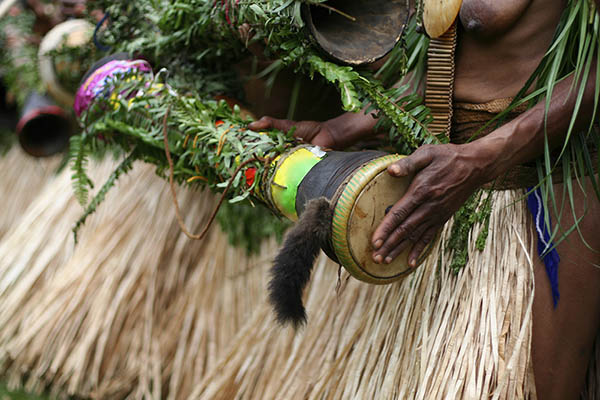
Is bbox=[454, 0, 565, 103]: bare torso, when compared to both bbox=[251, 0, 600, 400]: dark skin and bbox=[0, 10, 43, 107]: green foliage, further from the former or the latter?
bbox=[0, 10, 43, 107]: green foliage

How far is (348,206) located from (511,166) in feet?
1.11

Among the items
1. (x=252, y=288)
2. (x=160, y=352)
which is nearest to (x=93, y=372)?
(x=160, y=352)

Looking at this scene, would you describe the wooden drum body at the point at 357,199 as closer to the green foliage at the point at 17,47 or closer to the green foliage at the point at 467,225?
the green foliage at the point at 467,225

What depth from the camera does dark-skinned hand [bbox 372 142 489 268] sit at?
3.58 feet

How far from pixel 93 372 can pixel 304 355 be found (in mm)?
908

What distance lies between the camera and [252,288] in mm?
2391

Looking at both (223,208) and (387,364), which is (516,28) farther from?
(223,208)

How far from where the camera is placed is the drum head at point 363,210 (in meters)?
1.09

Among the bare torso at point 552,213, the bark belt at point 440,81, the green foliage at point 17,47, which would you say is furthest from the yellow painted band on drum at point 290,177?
the green foliage at point 17,47

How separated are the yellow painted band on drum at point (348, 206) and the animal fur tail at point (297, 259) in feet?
0.06

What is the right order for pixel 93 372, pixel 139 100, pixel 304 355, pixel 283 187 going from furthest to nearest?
pixel 93 372
pixel 304 355
pixel 139 100
pixel 283 187

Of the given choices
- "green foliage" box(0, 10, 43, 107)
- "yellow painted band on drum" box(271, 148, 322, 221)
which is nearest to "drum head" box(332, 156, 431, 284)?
"yellow painted band on drum" box(271, 148, 322, 221)

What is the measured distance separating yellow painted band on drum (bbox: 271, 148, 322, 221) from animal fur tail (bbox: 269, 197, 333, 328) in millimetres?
142

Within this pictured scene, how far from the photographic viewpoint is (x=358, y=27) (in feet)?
4.64
